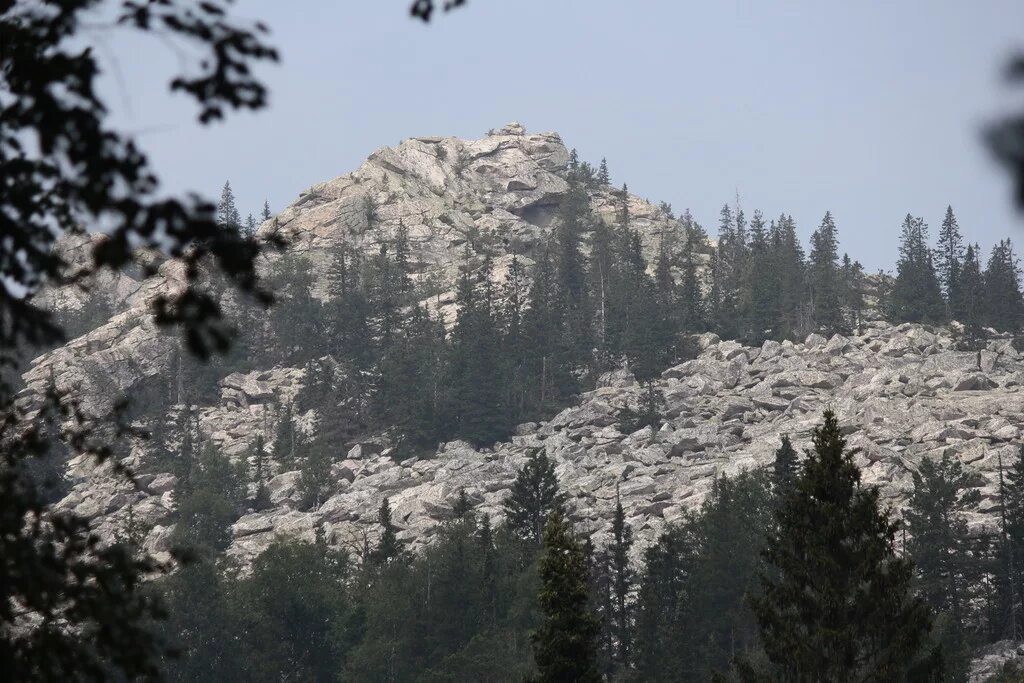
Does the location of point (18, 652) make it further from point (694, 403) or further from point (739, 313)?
point (739, 313)

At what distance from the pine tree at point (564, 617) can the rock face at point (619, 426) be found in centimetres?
5206

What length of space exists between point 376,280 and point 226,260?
143 m

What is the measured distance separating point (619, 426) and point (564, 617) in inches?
3248

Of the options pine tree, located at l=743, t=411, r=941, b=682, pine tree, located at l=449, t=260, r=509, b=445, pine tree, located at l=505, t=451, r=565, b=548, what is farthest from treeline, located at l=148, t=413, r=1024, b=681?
pine tree, located at l=449, t=260, r=509, b=445

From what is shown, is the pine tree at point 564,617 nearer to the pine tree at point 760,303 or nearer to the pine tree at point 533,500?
the pine tree at point 533,500

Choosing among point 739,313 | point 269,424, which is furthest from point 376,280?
point 739,313

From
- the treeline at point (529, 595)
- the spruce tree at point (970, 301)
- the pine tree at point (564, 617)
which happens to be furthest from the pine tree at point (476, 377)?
the pine tree at point (564, 617)

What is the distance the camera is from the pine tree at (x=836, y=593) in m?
31.7

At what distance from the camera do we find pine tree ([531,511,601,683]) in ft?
118

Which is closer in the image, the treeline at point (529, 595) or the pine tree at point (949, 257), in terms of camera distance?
the treeline at point (529, 595)

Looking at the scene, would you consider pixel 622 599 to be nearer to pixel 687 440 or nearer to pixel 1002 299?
pixel 687 440

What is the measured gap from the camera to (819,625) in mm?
33031

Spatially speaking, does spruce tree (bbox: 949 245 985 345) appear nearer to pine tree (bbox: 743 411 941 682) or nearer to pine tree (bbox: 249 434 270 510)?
pine tree (bbox: 249 434 270 510)

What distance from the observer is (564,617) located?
3612 centimetres
